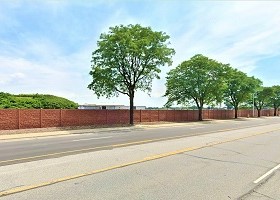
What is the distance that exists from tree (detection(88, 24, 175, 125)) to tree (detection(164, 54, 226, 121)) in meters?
14.0

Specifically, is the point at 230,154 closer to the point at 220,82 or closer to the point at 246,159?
the point at 246,159

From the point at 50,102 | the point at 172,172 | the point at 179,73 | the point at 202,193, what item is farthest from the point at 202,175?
the point at 179,73

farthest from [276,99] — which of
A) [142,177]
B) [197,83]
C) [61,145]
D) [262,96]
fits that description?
[142,177]

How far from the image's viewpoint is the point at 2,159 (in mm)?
10344

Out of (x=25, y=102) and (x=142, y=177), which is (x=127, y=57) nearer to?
(x=25, y=102)

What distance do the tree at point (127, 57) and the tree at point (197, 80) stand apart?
46.0 ft

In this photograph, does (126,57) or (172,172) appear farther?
(126,57)

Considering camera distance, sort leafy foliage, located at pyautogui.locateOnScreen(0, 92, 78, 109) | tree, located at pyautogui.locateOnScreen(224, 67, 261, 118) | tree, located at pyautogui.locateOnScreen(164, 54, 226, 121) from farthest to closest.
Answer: tree, located at pyautogui.locateOnScreen(224, 67, 261, 118) → tree, located at pyautogui.locateOnScreen(164, 54, 226, 121) → leafy foliage, located at pyautogui.locateOnScreen(0, 92, 78, 109)

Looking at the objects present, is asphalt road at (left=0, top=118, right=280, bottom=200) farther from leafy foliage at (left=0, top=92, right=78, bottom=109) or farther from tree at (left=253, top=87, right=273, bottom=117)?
tree at (left=253, top=87, right=273, bottom=117)

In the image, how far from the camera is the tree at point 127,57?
100 ft

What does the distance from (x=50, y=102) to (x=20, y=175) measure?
22921 millimetres

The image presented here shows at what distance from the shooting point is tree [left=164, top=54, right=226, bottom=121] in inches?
1854

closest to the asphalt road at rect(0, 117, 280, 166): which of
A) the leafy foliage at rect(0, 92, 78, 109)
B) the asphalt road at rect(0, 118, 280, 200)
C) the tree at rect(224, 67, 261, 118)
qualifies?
the asphalt road at rect(0, 118, 280, 200)

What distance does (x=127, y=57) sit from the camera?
3164 cm
